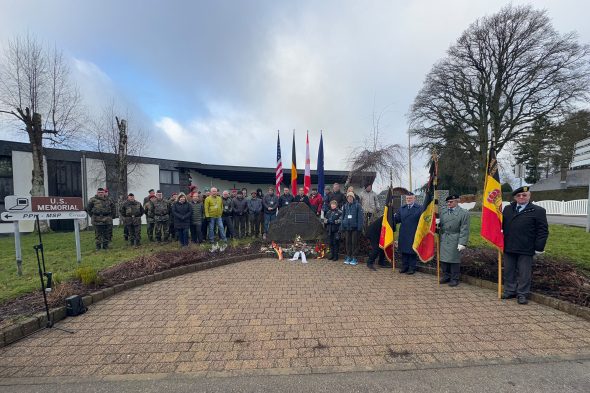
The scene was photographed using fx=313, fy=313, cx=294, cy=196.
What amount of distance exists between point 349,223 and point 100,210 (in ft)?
25.4

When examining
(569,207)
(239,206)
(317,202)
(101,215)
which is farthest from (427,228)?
(569,207)

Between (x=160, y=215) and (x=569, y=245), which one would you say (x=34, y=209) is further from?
(x=569, y=245)

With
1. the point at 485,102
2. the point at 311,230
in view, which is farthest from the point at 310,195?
the point at 485,102

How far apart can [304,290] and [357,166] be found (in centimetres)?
813

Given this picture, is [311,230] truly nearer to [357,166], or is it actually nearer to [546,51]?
[357,166]

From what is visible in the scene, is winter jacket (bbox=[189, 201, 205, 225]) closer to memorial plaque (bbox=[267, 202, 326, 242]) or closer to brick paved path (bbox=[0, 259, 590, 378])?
memorial plaque (bbox=[267, 202, 326, 242])

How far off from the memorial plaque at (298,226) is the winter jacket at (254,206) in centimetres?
193

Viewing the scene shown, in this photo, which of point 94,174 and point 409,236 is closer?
point 409,236

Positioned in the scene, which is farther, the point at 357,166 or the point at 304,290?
the point at 357,166

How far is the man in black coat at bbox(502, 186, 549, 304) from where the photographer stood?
4973 millimetres

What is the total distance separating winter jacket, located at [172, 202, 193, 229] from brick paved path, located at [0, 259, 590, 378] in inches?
161

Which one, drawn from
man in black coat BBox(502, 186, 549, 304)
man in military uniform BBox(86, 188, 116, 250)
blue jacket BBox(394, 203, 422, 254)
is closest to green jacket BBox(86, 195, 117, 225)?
man in military uniform BBox(86, 188, 116, 250)

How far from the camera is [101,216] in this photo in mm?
9883

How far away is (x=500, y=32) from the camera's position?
25.4 m
